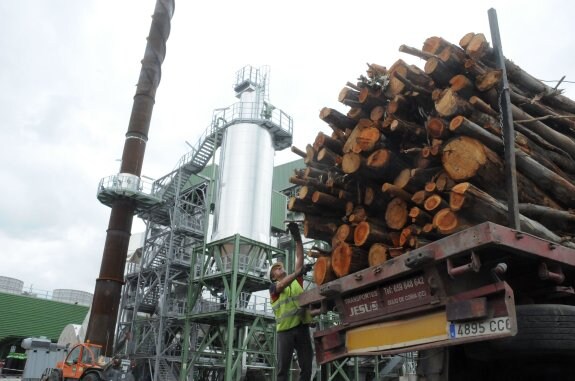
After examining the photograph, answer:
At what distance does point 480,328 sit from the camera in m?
3.45

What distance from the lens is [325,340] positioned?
16.3ft

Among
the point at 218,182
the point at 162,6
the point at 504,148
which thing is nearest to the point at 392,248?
the point at 504,148

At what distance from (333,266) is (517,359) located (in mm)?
1810

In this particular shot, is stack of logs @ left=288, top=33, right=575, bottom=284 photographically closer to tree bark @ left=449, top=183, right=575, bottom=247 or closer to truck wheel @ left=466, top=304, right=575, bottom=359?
tree bark @ left=449, top=183, right=575, bottom=247

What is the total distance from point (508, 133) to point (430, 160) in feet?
2.39

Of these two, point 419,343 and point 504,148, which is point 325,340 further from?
point 504,148

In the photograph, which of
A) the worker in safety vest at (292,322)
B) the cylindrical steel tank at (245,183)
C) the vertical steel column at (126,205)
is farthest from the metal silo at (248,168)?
the worker in safety vest at (292,322)

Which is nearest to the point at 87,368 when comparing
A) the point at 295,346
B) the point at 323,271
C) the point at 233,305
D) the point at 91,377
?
the point at 91,377

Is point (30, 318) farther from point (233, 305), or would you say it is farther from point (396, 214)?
point (396, 214)

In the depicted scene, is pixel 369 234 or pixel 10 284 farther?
pixel 10 284

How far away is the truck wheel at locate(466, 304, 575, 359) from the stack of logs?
27.0 inches

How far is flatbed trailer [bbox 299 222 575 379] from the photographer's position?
3.42 metres

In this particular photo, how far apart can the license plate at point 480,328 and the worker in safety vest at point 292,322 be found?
211 cm

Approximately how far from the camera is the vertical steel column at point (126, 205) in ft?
82.4
